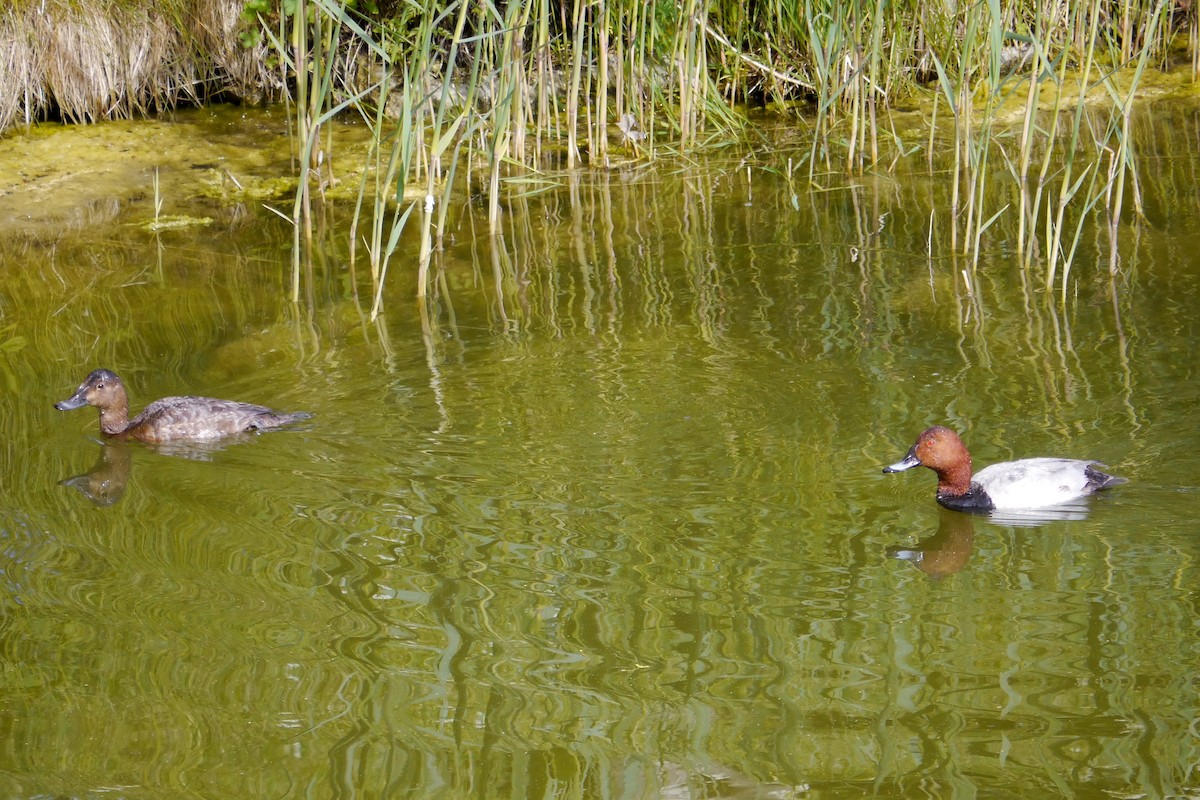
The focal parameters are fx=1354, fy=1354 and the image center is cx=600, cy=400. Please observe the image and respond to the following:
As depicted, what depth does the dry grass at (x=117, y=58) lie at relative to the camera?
972 cm

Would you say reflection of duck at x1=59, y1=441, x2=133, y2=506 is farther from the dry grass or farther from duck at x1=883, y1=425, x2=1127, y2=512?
the dry grass

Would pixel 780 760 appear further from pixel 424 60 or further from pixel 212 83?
pixel 212 83

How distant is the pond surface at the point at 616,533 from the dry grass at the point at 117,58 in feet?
8.48

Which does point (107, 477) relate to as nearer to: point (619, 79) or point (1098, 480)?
point (1098, 480)

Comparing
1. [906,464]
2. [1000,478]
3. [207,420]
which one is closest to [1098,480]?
[1000,478]

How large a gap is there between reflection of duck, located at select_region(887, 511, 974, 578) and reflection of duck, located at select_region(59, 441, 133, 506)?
2.90 metres

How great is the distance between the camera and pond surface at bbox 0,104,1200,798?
126 inches

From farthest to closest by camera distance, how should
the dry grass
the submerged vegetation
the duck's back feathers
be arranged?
the dry grass → the submerged vegetation → the duck's back feathers

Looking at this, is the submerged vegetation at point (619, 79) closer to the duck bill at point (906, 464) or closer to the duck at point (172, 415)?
the duck at point (172, 415)

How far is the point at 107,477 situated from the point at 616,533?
2.24 metres

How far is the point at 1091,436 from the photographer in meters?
5.00

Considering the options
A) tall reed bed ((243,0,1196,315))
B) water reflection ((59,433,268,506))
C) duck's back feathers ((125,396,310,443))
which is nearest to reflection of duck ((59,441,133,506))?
water reflection ((59,433,268,506))

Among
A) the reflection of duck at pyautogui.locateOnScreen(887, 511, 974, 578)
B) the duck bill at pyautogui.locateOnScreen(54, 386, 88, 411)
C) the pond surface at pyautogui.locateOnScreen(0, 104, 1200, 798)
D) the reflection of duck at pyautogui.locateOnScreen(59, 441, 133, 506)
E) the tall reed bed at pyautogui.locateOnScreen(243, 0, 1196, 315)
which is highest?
the tall reed bed at pyautogui.locateOnScreen(243, 0, 1196, 315)

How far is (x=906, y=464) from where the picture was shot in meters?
4.71
